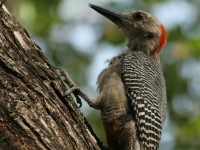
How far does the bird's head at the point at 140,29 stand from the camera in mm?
7805

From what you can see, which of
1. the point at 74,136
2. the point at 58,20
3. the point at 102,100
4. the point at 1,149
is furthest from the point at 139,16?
the point at 1,149

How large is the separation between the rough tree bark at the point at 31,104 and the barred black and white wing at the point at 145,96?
0.93m

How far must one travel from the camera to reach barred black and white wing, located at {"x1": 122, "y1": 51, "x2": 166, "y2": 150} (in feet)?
18.6

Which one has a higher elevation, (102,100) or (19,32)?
(19,32)

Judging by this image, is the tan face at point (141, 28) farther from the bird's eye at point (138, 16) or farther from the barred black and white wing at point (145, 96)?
the barred black and white wing at point (145, 96)

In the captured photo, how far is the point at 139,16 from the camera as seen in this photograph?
818 cm

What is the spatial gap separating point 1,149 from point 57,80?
3.72 ft

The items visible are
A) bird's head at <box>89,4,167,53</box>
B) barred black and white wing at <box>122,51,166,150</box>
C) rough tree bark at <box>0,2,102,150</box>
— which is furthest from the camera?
bird's head at <box>89,4,167,53</box>

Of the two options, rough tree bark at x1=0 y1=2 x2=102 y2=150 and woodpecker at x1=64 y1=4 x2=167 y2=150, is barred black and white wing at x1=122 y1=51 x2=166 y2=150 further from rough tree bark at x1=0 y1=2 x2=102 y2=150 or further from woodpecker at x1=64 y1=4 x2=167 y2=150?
rough tree bark at x1=0 y1=2 x2=102 y2=150

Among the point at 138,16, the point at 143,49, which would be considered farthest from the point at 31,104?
the point at 138,16

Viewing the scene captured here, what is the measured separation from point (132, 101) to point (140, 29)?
2378 mm

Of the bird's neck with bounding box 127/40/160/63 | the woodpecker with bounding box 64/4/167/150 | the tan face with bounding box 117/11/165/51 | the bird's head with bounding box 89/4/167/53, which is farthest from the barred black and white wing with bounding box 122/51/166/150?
the tan face with bounding box 117/11/165/51

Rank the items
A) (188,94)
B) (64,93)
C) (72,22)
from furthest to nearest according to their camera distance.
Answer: (72,22), (188,94), (64,93)

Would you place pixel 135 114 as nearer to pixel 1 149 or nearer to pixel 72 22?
pixel 1 149
